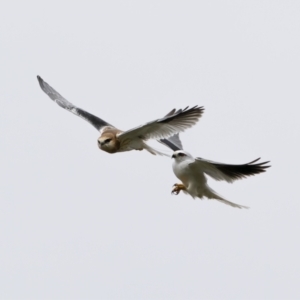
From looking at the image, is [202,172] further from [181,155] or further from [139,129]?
[139,129]

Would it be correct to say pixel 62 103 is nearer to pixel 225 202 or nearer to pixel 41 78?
pixel 41 78

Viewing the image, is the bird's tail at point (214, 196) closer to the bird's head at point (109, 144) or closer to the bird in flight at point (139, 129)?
the bird in flight at point (139, 129)

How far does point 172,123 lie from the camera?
1111 cm

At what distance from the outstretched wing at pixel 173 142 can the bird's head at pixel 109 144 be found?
0.49m

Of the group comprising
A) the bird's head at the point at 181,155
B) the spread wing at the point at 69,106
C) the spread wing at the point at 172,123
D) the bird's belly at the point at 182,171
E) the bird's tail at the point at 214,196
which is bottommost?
the bird's tail at the point at 214,196

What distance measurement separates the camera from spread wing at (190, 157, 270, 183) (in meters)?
10.3

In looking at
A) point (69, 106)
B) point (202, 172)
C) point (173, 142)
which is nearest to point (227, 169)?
point (202, 172)

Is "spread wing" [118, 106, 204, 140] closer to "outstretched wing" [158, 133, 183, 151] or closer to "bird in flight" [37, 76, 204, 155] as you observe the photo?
"bird in flight" [37, 76, 204, 155]

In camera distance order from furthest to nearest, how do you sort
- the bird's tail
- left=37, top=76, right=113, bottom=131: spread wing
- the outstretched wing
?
left=37, top=76, right=113, bottom=131: spread wing
the outstretched wing
the bird's tail

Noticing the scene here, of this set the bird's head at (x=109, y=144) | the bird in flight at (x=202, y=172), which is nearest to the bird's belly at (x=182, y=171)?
the bird in flight at (x=202, y=172)

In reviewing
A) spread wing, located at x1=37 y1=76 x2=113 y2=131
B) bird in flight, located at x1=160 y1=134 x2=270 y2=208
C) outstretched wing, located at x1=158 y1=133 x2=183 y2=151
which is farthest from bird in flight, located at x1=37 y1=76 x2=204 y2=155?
bird in flight, located at x1=160 y1=134 x2=270 y2=208

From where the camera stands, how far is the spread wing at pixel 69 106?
502 inches

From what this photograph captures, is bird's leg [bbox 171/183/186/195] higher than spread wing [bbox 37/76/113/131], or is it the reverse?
spread wing [bbox 37/76/113/131]

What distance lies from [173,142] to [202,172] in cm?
162
